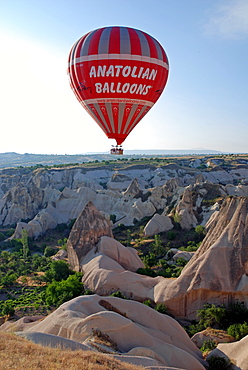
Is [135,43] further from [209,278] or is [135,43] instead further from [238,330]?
[238,330]

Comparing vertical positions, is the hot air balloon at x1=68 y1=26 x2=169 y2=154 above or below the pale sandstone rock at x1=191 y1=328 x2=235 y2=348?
above

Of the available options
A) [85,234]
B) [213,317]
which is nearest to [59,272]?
[85,234]

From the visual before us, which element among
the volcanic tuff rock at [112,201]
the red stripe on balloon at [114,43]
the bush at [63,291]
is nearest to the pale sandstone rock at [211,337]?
the bush at [63,291]

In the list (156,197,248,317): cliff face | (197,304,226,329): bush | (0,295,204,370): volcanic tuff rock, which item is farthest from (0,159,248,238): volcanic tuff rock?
(0,295,204,370): volcanic tuff rock

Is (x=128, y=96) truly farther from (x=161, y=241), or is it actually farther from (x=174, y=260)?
(x=161, y=241)

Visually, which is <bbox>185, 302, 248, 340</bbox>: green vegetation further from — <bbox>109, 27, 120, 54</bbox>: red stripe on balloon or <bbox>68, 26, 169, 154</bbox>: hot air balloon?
<bbox>109, 27, 120, 54</bbox>: red stripe on balloon

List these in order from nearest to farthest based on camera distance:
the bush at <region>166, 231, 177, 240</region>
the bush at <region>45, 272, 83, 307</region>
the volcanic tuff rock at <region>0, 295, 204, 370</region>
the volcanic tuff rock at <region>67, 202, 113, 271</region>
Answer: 1. the volcanic tuff rock at <region>0, 295, 204, 370</region>
2. the bush at <region>45, 272, 83, 307</region>
3. the volcanic tuff rock at <region>67, 202, 113, 271</region>
4. the bush at <region>166, 231, 177, 240</region>

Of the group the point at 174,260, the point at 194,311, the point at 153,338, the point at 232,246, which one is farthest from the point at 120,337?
the point at 174,260
